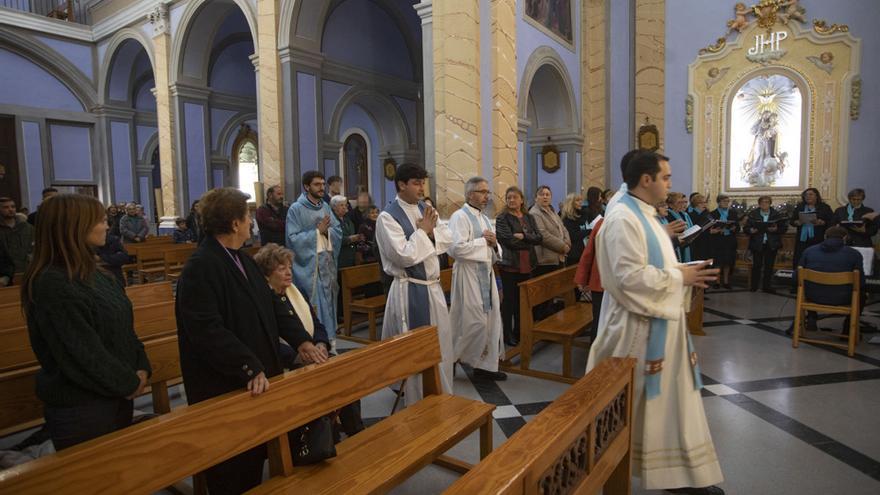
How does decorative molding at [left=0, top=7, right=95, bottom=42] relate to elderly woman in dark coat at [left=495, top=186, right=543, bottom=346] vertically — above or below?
above

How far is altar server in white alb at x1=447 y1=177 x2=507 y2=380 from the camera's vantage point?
416cm

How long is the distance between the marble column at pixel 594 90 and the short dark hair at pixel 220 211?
385 inches

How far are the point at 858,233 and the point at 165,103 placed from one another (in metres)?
13.1

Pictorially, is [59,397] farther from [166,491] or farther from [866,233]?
[866,233]

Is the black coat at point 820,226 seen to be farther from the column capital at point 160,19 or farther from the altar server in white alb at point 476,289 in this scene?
the column capital at point 160,19

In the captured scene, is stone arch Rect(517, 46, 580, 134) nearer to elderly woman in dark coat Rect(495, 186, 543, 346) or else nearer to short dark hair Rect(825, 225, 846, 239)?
elderly woman in dark coat Rect(495, 186, 543, 346)

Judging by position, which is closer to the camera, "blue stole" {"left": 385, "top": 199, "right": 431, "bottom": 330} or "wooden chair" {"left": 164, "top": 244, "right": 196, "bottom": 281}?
"blue stole" {"left": 385, "top": 199, "right": 431, "bottom": 330}

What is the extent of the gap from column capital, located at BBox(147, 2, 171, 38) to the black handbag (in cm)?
1226

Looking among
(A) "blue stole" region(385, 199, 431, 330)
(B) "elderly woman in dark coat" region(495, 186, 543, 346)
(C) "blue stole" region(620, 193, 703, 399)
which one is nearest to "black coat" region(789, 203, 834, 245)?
(B) "elderly woman in dark coat" region(495, 186, 543, 346)

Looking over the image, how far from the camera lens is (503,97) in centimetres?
721

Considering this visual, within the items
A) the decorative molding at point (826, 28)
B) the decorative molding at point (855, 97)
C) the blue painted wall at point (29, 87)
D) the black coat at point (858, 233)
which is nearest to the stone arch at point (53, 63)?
the blue painted wall at point (29, 87)

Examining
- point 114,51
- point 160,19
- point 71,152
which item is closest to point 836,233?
point 160,19

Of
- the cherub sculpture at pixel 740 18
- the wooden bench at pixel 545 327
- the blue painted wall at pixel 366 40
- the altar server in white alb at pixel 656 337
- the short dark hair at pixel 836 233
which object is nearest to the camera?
the altar server in white alb at pixel 656 337

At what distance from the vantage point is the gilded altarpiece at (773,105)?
30.3 ft
